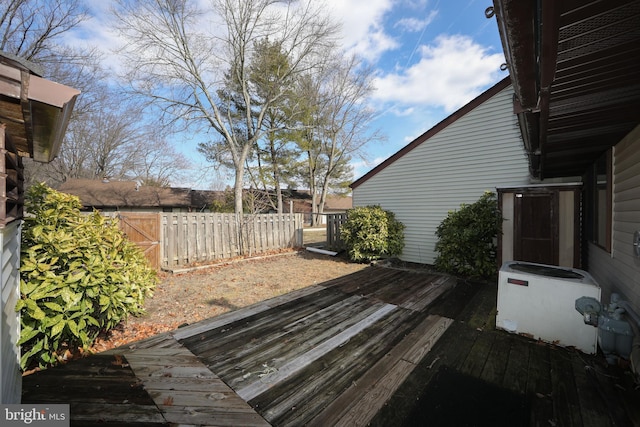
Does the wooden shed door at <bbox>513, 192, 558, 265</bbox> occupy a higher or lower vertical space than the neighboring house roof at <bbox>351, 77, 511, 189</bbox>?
lower

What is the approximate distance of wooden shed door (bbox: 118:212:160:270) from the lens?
6.53 m

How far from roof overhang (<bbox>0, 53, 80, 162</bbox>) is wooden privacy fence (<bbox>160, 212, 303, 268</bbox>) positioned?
5038 millimetres

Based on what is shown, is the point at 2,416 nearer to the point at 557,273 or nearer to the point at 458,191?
the point at 557,273

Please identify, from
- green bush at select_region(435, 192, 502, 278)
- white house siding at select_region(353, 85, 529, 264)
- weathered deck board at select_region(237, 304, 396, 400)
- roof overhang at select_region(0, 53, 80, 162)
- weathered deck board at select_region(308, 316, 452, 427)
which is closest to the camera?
roof overhang at select_region(0, 53, 80, 162)

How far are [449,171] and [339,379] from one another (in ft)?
21.8

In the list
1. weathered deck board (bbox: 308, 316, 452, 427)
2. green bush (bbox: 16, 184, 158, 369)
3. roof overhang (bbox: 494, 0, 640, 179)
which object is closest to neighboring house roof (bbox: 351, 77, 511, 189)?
roof overhang (bbox: 494, 0, 640, 179)

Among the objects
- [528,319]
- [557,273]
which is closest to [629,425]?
[528,319]

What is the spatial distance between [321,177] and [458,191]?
712 inches

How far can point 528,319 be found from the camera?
3.20 m

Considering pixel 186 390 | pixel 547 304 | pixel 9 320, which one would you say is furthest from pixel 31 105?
pixel 547 304

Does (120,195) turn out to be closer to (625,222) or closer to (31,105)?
(31,105)

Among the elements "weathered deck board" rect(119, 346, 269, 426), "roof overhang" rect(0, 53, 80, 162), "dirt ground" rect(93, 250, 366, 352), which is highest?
"roof overhang" rect(0, 53, 80, 162)

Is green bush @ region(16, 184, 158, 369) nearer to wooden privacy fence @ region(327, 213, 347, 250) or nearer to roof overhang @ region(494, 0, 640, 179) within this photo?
roof overhang @ region(494, 0, 640, 179)

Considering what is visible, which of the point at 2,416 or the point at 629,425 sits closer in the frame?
the point at 2,416
